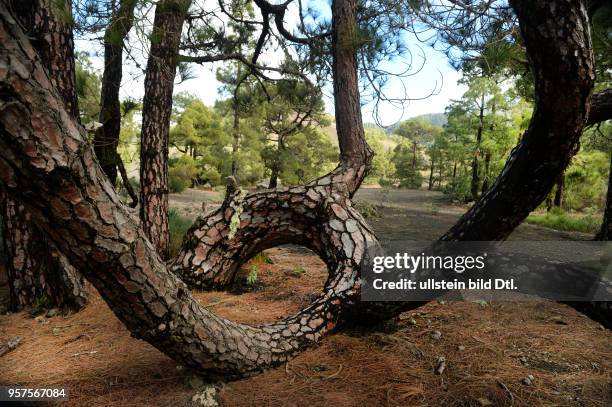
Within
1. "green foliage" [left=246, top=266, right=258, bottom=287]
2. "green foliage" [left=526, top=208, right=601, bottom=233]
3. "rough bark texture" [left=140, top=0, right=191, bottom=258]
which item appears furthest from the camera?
"green foliage" [left=526, top=208, right=601, bottom=233]

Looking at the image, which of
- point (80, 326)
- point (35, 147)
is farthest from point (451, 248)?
point (80, 326)

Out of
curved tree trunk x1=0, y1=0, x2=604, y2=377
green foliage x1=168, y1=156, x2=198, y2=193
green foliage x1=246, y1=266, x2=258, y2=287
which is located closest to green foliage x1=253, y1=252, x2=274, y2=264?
green foliage x1=246, y1=266, x2=258, y2=287

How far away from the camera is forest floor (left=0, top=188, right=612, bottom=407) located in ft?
5.96

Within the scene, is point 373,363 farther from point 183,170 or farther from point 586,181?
point 183,170

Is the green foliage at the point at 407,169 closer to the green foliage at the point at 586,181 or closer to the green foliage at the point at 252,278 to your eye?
the green foliage at the point at 586,181

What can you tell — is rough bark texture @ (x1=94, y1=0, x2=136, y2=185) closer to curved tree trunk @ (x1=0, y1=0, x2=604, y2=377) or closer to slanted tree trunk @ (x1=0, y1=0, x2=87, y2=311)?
slanted tree trunk @ (x1=0, y1=0, x2=87, y2=311)

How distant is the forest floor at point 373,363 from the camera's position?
1816 mm

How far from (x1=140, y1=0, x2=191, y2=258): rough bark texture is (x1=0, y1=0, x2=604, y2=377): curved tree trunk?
2305mm

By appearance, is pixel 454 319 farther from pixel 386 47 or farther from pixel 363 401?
pixel 386 47

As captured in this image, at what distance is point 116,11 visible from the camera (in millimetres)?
2557

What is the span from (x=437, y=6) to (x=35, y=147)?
11.8 feet

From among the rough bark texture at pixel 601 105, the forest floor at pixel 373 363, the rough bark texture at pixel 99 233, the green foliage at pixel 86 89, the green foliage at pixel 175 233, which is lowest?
the forest floor at pixel 373 363

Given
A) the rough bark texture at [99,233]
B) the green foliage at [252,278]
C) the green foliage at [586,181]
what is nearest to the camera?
the rough bark texture at [99,233]

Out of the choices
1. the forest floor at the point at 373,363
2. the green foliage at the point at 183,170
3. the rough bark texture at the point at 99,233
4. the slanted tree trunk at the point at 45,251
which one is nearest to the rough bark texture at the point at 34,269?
the slanted tree trunk at the point at 45,251
